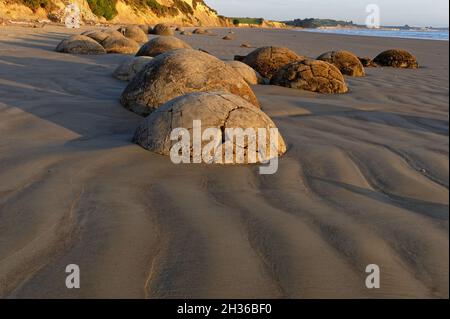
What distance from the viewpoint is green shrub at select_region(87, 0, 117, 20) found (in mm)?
34409

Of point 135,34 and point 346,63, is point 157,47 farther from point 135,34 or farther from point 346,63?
point 135,34

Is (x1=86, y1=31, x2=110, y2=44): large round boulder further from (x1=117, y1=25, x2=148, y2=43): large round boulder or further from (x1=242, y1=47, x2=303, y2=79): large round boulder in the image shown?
(x1=242, y1=47, x2=303, y2=79): large round boulder

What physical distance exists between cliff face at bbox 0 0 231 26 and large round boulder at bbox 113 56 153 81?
18.2m

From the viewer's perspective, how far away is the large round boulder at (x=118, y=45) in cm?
1165

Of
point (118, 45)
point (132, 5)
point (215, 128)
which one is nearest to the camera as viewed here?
point (215, 128)

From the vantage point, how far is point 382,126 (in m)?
4.60

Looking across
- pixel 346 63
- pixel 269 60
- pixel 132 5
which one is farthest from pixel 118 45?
pixel 132 5

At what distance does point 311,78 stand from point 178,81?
2780 mm

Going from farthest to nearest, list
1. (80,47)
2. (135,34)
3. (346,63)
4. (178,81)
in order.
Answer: (135,34)
(80,47)
(346,63)
(178,81)

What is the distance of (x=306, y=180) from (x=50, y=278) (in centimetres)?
167

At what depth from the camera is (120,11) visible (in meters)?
38.0

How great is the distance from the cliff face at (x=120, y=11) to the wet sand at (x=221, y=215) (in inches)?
880

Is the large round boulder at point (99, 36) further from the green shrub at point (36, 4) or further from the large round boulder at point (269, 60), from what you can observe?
the green shrub at point (36, 4)

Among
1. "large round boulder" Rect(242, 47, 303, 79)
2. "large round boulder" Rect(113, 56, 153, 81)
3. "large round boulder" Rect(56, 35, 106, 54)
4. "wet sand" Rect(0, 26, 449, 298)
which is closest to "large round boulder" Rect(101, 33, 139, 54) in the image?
"large round boulder" Rect(56, 35, 106, 54)
